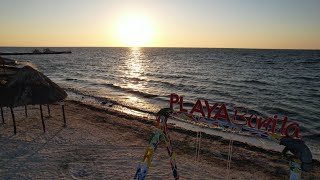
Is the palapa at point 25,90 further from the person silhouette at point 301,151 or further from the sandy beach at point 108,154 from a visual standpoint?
the person silhouette at point 301,151

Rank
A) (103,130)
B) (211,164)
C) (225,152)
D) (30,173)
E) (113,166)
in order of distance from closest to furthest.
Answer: (30,173) < (113,166) < (211,164) < (225,152) < (103,130)

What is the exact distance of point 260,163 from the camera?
13.1 m

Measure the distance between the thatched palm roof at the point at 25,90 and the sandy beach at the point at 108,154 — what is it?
6.81 ft

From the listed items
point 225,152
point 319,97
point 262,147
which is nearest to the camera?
point 225,152

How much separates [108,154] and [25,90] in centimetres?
523

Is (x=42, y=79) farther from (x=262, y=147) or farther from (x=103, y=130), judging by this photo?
(x=262, y=147)

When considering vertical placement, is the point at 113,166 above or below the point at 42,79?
below

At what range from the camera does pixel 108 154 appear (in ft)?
42.6

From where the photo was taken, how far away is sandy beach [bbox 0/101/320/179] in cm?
1125

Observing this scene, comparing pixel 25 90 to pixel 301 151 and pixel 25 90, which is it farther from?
pixel 301 151

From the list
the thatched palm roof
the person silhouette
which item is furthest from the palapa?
the person silhouette

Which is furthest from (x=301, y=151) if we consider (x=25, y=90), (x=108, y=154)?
(x=25, y=90)

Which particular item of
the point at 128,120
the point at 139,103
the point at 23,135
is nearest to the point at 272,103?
the point at 139,103

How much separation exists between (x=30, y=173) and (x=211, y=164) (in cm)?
759
